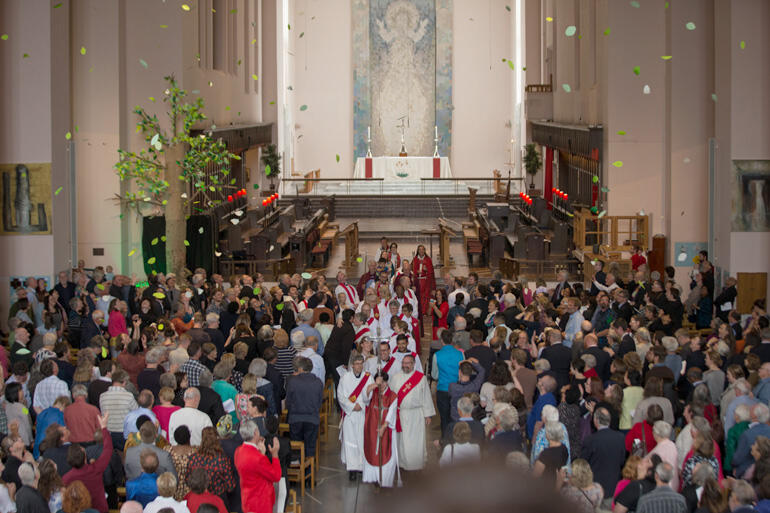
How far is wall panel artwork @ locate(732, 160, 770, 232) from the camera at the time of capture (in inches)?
666

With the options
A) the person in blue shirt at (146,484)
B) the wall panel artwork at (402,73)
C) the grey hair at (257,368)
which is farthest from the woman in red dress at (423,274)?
the wall panel artwork at (402,73)

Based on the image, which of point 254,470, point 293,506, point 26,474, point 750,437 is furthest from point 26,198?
point 750,437

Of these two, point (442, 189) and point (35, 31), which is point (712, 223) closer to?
point (35, 31)

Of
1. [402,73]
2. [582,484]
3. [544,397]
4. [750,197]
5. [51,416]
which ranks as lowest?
[582,484]

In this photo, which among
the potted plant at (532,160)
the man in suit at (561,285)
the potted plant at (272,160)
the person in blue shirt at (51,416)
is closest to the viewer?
the person in blue shirt at (51,416)

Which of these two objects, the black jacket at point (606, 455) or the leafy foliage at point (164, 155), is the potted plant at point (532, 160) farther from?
the black jacket at point (606, 455)

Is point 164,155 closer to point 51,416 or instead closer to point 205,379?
point 205,379

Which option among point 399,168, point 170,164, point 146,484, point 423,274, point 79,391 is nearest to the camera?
point 146,484

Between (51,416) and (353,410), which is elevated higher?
(51,416)

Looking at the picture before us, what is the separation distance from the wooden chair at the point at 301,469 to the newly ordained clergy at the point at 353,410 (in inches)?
13.3

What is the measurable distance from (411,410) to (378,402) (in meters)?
0.37

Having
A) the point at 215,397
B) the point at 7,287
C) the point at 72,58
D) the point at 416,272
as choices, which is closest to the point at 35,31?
the point at 72,58

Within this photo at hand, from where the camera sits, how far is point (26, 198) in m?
17.4

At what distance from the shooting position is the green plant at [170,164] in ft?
65.2
